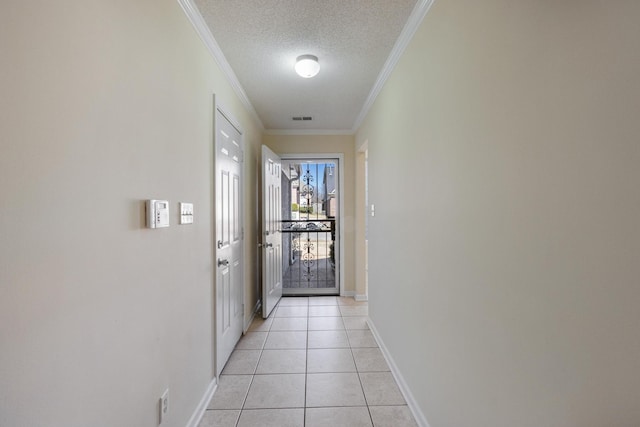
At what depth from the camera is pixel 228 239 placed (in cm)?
256

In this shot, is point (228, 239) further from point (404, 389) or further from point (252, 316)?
point (404, 389)

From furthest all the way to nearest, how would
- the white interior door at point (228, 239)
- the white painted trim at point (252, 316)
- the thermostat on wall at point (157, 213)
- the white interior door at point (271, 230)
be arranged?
the white interior door at point (271, 230)
the white painted trim at point (252, 316)
the white interior door at point (228, 239)
the thermostat on wall at point (157, 213)

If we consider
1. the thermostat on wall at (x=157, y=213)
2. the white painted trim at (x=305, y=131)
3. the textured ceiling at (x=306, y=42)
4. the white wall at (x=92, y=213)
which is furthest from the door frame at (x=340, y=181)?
the thermostat on wall at (x=157, y=213)

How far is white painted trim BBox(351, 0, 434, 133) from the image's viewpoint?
1.69 meters

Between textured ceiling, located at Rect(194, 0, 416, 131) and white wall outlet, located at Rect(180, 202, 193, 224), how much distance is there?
1.17 m

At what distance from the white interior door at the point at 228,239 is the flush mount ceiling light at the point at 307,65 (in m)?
0.74

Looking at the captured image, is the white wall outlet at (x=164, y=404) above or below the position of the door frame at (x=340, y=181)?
below

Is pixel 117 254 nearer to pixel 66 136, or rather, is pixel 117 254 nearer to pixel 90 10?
pixel 66 136

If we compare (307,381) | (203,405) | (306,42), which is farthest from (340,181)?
(203,405)

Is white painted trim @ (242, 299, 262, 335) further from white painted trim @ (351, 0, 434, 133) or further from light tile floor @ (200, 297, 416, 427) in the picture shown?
white painted trim @ (351, 0, 434, 133)

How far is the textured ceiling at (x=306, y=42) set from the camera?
174cm

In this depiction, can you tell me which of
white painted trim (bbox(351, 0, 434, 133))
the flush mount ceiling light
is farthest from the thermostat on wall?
white painted trim (bbox(351, 0, 434, 133))

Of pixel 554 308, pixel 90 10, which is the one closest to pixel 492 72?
pixel 554 308

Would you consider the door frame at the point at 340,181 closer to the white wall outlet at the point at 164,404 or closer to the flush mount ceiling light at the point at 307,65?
the flush mount ceiling light at the point at 307,65
